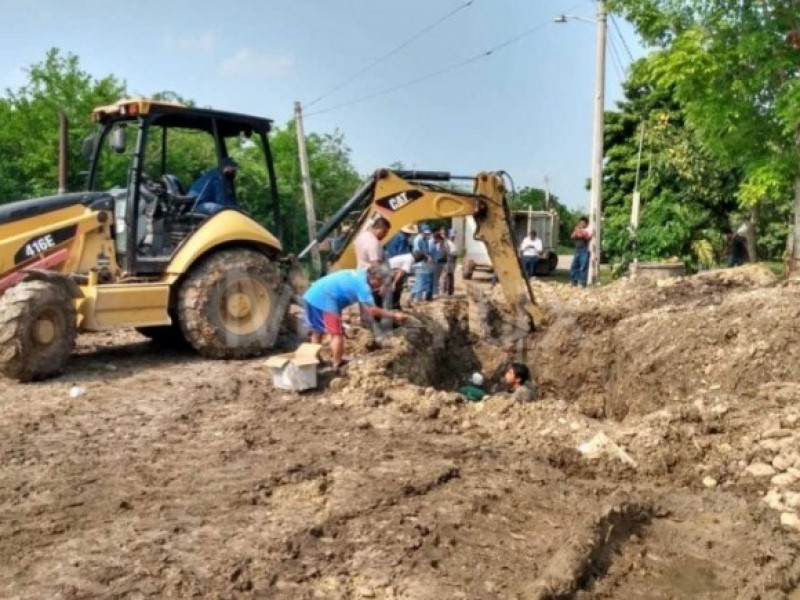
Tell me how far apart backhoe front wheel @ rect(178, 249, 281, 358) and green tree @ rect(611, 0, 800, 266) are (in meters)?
9.57

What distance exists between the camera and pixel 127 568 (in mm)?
4828

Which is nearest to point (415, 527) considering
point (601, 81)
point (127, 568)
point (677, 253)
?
point (127, 568)

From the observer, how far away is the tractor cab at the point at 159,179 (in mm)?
9469

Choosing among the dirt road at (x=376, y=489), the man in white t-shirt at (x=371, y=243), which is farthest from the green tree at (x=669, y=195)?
the dirt road at (x=376, y=489)

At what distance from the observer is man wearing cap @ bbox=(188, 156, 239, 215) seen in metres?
10.1

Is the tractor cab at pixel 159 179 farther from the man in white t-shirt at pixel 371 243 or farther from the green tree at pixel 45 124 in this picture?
the green tree at pixel 45 124

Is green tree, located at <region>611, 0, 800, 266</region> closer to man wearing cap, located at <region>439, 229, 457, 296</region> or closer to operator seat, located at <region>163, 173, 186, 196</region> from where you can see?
man wearing cap, located at <region>439, 229, 457, 296</region>

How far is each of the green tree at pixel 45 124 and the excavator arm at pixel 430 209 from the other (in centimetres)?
1264

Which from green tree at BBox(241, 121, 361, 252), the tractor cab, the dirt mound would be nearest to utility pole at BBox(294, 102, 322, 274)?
green tree at BBox(241, 121, 361, 252)

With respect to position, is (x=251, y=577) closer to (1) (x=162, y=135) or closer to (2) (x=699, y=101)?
(1) (x=162, y=135)

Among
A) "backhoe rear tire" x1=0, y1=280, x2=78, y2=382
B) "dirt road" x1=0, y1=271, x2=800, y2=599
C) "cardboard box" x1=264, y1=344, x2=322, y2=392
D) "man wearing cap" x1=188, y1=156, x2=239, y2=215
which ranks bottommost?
"dirt road" x1=0, y1=271, x2=800, y2=599

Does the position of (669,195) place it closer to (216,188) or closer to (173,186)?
(216,188)

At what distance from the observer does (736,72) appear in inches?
648

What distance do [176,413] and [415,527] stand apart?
313 cm
